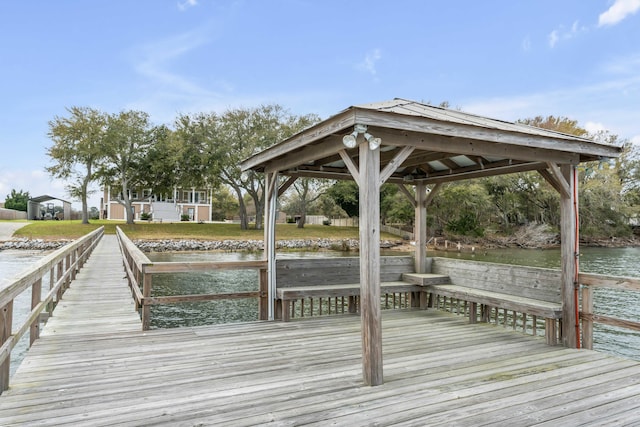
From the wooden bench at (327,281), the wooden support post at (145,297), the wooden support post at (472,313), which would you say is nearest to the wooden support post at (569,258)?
the wooden support post at (472,313)

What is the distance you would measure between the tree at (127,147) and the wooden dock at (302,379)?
28.3 meters

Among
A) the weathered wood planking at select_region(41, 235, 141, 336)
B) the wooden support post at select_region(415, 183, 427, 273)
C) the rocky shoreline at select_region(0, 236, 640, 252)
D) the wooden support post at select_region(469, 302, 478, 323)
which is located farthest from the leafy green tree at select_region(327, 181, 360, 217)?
the wooden support post at select_region(469, 302, 478, 323)

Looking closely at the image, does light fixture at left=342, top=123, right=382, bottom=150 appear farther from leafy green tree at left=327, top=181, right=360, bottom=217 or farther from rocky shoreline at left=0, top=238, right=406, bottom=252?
leafy green tree at left=327, top=181, right=360, bottom=217

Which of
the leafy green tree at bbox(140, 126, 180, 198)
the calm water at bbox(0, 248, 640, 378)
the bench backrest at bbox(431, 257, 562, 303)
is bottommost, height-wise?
the calm water at bbox(0, 248, 640, 378)

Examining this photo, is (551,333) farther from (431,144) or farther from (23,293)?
(23,293)

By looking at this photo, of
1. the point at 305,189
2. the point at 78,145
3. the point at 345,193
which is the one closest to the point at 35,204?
the point at 78,145

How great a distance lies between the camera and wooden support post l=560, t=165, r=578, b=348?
180 inches

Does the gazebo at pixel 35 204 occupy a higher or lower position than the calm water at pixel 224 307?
higher

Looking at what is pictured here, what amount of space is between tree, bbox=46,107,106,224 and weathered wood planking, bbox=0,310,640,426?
29.3 meters

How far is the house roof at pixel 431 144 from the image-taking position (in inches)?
141

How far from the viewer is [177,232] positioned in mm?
30031

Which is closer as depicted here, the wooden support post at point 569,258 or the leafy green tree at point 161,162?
the wooden support post at point 569,258

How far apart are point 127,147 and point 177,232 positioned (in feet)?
25.3

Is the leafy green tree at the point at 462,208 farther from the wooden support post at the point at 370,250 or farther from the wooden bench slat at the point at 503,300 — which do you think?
the wooden support post at the point at 370,250
